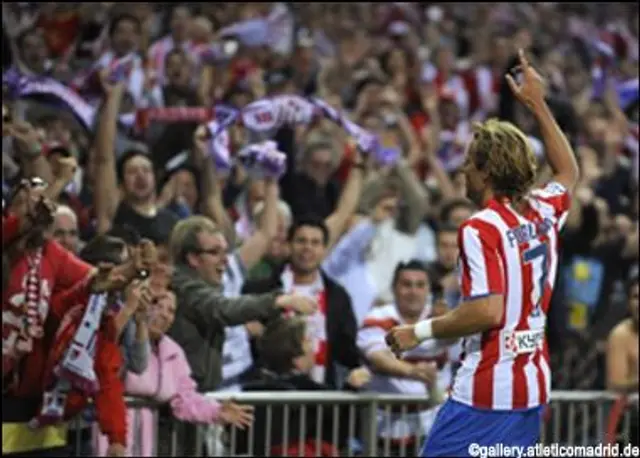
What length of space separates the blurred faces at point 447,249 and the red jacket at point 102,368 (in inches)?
153

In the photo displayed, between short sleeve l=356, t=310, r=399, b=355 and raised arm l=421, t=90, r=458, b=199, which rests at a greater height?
raised arm l=421, t=90, r=458, b=199

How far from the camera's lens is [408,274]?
501 inches

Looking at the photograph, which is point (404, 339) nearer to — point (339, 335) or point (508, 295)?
point (508, 295)

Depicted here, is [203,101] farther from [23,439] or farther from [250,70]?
[23,439]

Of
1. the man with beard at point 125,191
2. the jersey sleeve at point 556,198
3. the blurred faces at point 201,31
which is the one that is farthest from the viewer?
the blurred faces at point 201,31

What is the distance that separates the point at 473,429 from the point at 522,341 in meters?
0.44

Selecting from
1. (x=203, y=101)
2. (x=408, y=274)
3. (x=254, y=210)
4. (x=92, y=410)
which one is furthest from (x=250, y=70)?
(x=92, y=410)

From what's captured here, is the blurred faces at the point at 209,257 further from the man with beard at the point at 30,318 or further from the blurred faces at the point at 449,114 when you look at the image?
the blurred faces at the point at 449,114

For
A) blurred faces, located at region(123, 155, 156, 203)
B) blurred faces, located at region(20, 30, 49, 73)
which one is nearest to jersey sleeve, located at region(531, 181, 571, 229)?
blurred faces, located at region(123, 155, 156, 203)

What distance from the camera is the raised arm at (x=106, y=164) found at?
43.5 feet

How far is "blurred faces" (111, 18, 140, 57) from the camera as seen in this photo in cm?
1484

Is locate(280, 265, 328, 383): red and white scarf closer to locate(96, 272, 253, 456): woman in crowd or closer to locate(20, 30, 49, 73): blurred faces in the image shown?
locate(96, 272, 253, 456): woman in crowd

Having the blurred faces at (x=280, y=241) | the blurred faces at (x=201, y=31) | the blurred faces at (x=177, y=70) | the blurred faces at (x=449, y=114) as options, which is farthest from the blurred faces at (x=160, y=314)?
the blurred faces at (x=449, y=114)

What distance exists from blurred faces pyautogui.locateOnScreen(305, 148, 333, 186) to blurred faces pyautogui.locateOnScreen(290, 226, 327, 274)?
272cm
